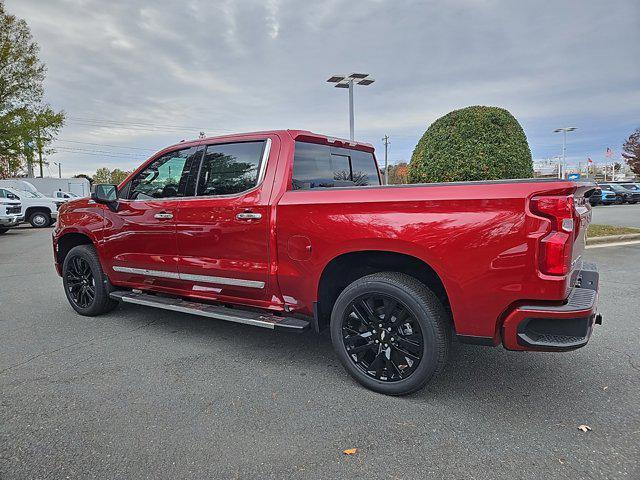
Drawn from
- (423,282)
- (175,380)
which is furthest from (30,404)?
(423,282)

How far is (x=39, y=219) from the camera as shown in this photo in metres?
19.2

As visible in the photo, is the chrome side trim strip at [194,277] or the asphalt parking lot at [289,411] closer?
the asphalt parking lot at [289,411]

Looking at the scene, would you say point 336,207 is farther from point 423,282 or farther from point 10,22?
point 10,22

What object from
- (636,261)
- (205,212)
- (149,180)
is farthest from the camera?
(636,261)

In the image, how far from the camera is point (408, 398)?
9.86ft

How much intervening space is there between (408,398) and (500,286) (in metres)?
1.01

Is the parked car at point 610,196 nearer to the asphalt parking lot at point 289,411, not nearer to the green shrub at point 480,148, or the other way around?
the green shrub at point 480,148

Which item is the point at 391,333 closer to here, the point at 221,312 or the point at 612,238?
the point at 221,312

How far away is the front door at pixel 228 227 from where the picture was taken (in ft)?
11.6

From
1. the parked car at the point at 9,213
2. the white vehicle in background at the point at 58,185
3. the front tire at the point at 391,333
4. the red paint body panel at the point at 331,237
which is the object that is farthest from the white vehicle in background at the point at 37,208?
the front tire at the point at 391,333

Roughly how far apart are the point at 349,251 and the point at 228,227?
1.14 meters

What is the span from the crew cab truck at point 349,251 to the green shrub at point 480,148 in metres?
4.20

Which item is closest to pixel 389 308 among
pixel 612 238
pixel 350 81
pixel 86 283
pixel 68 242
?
pixel 86 283

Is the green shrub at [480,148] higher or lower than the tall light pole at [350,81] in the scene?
lower
